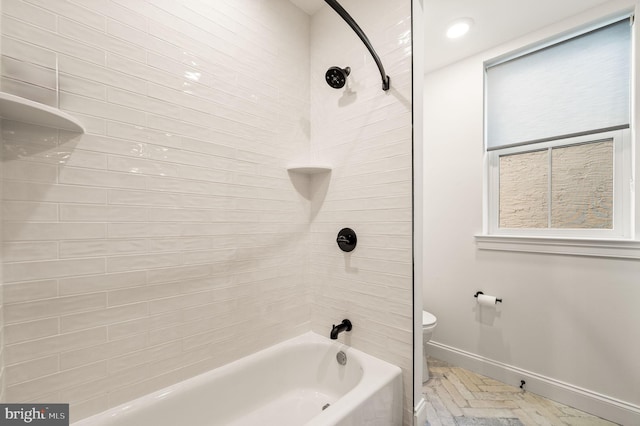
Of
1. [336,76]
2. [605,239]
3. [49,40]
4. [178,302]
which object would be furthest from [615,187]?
[49,40]

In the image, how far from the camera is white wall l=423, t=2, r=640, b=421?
1.60 m

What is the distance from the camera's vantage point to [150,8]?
44.4 inches

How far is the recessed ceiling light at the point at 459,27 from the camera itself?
1.79 metres

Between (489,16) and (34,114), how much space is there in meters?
2.46

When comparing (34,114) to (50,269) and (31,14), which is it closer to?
(31,14)

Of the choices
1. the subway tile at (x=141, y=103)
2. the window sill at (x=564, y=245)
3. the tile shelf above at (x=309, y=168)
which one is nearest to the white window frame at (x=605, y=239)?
the window sill at (x=564, y=245)

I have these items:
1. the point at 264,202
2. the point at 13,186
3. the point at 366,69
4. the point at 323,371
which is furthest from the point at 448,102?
the point at 13,186

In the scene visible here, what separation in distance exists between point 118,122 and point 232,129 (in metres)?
0.50

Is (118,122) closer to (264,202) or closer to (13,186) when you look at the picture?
(13,186)

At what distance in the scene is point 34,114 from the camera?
814 millimetres

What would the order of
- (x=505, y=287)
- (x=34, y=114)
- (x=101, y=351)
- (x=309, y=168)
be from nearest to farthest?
(x=34, y=114) → (x=101, y=351) → (x=309, y=168) → (x=505, y=287)

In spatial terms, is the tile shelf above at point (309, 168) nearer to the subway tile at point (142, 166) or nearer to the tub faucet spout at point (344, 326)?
the subway tile at point (142, 166)

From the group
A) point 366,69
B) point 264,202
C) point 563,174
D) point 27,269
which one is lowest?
point 27,269

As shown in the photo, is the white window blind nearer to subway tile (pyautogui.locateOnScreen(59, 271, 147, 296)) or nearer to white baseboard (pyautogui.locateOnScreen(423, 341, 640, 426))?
white baseboard (pyautogui.locateOnScreen(423, 341, 640, 426))
